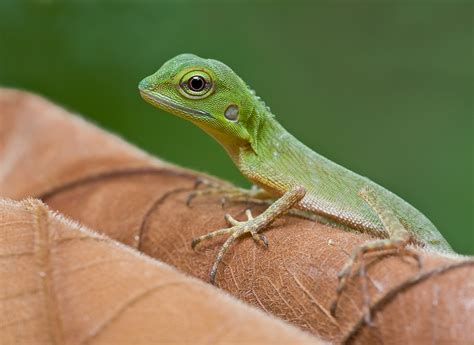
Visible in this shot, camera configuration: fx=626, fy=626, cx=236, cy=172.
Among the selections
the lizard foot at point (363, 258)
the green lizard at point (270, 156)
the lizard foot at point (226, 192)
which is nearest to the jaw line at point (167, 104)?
the green lizard at point (270, 156)

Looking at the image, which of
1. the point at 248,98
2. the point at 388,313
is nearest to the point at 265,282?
the point at 388,313

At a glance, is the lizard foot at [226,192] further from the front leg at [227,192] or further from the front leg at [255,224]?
the front leg at [255,224]

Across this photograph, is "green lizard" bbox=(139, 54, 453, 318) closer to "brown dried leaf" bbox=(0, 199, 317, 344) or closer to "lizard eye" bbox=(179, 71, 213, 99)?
"lizard eye" bbox=(179, 71, 213, 99)

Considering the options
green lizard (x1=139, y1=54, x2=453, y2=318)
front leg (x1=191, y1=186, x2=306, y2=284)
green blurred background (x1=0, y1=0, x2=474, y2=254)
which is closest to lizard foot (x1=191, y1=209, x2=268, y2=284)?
front leg (x1=191, y1=186, x2=306, y2=284)

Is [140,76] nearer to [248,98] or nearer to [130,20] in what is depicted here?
[130,20]

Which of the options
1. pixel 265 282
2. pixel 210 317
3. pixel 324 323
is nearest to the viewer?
pixel 210 317

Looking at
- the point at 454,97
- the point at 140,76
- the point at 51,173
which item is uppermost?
the point at 454,97
